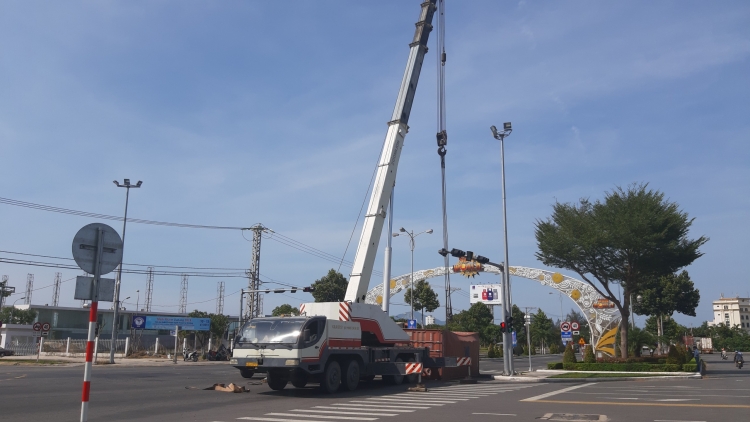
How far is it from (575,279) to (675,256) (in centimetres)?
3049

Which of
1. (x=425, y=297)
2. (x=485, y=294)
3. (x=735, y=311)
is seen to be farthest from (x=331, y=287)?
(x=735, y=311)

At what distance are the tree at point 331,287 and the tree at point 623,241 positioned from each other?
29.3 metres

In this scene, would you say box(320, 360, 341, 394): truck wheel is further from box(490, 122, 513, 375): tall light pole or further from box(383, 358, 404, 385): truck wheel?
box(490, 122, 513, 375): tall light pole

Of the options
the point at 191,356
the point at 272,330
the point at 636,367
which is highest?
the point at 272,330

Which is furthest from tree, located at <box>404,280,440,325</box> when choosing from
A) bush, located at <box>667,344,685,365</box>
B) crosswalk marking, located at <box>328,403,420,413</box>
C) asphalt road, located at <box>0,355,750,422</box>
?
crosswalk marking, located at <box>328,403,420,413</box>

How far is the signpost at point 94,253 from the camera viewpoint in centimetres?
851

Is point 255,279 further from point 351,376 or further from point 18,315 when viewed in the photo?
point 18,315

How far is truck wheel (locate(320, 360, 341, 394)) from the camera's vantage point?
17609 millimetres

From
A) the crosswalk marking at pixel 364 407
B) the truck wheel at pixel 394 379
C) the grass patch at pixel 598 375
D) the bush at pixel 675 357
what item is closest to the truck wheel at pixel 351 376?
the truck wheel at pixel 394 379

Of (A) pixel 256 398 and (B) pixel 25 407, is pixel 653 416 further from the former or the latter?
(B) pixel 25 407

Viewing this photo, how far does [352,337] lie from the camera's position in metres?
19.0

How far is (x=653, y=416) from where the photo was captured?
12.6 m

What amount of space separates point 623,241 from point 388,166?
19.5m

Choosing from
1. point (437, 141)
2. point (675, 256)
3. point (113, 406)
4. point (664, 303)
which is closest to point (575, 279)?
point (664, 303)
